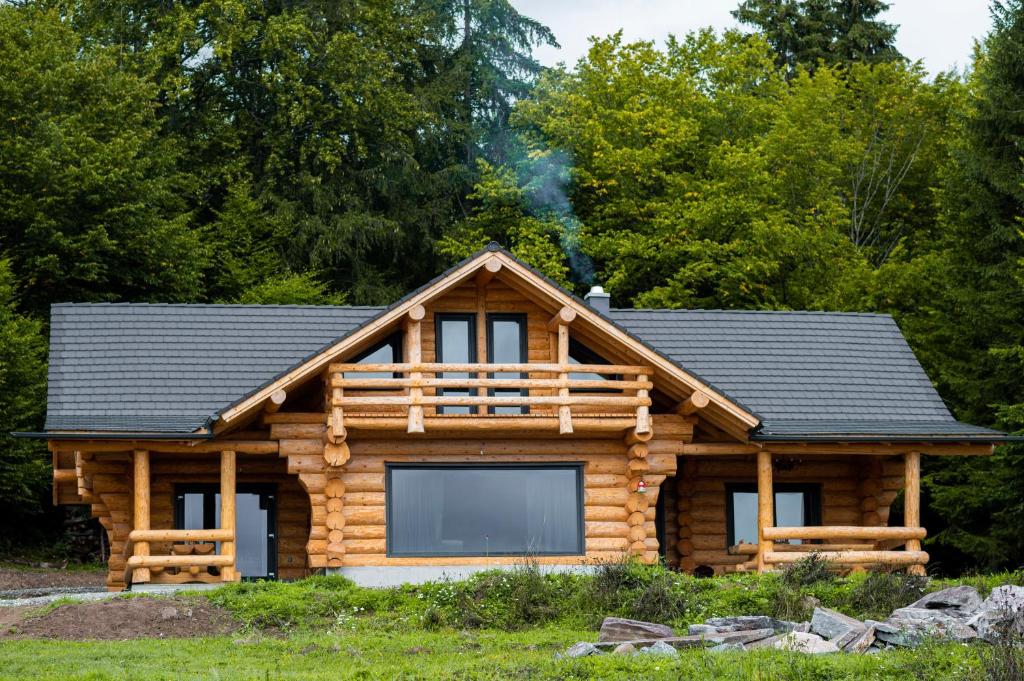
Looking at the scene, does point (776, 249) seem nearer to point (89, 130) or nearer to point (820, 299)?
point (820, 299)

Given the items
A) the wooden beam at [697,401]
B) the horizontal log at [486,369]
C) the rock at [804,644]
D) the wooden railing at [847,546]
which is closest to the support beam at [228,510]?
the horizontal log at [486,369]

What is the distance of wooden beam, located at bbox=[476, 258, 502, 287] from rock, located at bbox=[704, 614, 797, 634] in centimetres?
782

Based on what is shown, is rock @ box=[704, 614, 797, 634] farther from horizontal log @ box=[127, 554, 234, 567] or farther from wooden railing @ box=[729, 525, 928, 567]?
horizontal log @ box=[127, 554, 234, 567]

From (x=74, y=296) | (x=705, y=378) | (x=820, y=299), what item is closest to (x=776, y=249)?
(x=820, y=299)

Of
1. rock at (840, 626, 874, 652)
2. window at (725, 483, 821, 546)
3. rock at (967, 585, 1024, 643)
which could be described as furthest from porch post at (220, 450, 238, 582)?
rock at (967, 585, 1024, 643)

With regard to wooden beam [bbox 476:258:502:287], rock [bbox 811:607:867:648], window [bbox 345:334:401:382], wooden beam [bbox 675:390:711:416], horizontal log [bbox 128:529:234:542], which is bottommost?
rock [bbox 811:607:867:648]

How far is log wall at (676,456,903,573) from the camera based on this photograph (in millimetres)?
Result: 26672

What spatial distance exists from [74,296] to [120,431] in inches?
589

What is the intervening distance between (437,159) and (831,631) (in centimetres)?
3202

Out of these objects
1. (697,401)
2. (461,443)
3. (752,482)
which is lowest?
(752,482)

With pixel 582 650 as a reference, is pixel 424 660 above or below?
below

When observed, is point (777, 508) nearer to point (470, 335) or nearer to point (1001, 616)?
point (470, 335)

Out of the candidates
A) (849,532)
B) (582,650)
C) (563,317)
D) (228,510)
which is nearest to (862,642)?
(582,650)

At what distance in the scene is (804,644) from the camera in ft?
53.6
